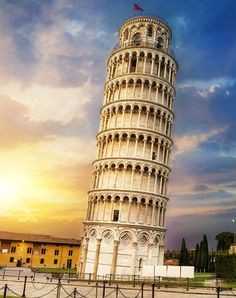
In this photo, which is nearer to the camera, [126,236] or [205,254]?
[126,236]

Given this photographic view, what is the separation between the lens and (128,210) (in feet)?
155

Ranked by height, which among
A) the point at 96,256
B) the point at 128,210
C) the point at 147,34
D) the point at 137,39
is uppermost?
the point at 147,34

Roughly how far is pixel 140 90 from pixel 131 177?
12.8 metres

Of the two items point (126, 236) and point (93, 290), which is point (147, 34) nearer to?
point (126, 236)

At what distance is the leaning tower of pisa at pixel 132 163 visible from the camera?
46.5 meters

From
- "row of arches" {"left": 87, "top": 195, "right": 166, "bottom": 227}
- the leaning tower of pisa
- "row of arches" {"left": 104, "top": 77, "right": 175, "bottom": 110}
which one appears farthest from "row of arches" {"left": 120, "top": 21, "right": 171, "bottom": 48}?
"row of arches" {"left": 87, "top": 195, "right": 166, "bottom": 227}

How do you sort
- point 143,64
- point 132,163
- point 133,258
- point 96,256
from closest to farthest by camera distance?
point 133,258, point 96,256, point 132,163, point 143,64

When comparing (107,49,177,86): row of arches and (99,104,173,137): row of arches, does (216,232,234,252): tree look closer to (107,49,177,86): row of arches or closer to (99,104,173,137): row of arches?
(99,104,173,137): row of arches

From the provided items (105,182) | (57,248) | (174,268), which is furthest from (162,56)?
(57,248)

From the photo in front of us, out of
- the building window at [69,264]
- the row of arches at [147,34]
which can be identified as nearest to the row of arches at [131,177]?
the row of arches at [147,34]

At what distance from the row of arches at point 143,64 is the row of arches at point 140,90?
134cm

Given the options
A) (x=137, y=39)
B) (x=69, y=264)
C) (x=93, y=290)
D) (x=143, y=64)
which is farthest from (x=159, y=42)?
(x=69, y=264)

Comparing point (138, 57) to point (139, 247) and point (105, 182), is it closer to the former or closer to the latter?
point (105, 182)

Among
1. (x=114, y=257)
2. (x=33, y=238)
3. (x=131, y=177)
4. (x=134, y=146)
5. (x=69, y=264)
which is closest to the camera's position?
(x=114, y=257)
